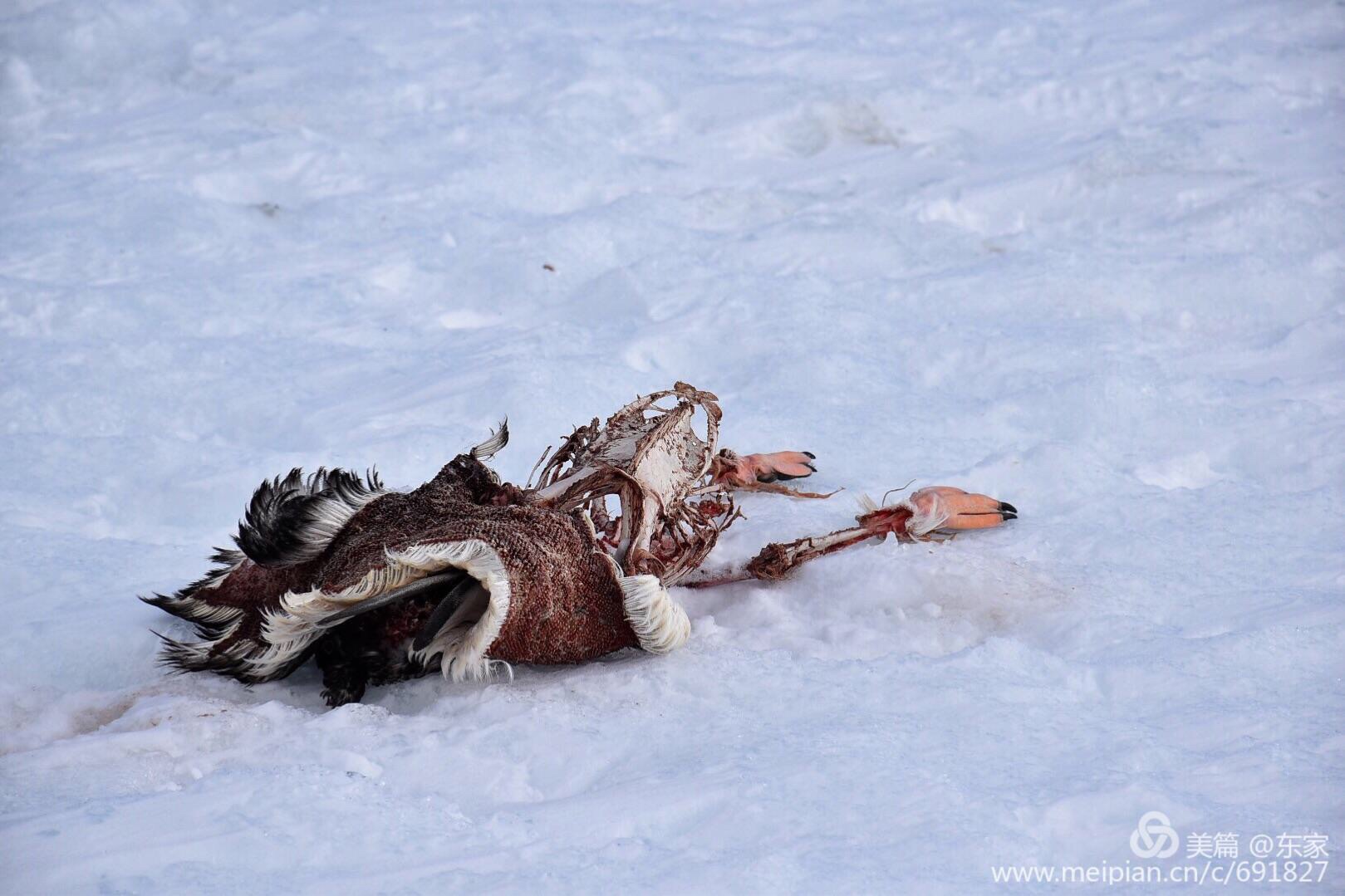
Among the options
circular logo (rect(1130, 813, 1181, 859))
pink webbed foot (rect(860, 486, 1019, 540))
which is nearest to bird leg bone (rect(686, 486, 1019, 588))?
pink webbed foot (rect(860, 486, 1019, 540))

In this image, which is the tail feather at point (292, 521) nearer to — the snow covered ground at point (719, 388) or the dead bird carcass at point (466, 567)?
the dead bird carcass at point (466, 567)

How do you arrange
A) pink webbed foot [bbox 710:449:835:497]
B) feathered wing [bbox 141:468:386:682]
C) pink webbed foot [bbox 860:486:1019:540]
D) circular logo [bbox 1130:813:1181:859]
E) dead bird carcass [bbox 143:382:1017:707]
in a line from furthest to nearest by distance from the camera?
1. pink webbed foot [bbox 710:449:835:497]
2. pink webbed foot [bbox 860:486:1019:540]
3. feathered wing [bbox 141:468:386:682]
4. dead bird carcass [bbox 143:382:1017:707]
5. circular logo [bbox 1130:813:1181:859]

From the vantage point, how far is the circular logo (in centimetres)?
170

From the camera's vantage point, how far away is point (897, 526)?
8.96 ft

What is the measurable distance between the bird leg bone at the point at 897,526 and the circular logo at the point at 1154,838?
0.99m

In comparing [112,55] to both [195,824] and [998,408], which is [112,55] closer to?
[998,408]

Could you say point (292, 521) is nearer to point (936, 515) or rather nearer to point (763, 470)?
point (763, 470)

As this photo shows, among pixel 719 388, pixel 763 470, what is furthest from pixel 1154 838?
pixel 719 388

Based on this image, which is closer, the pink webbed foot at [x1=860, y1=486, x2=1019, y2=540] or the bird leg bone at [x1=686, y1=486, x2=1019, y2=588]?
the bird leg bone at [x1=686, y1=486, x2=1019, y2=588]

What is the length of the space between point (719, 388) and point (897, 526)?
96 centimetres

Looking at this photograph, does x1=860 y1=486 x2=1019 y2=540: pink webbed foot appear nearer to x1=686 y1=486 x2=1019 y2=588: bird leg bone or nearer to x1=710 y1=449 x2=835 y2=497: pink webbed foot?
x1=686 y1=486 x2=1019 y2=588: bird leg bone

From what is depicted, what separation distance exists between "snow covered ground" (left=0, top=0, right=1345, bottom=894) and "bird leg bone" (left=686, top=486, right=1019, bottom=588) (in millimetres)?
53

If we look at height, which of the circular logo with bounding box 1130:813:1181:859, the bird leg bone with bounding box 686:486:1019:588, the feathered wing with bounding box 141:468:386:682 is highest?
the feathered wing with bounding box 141:468:386:682

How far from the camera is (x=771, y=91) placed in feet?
17.3
